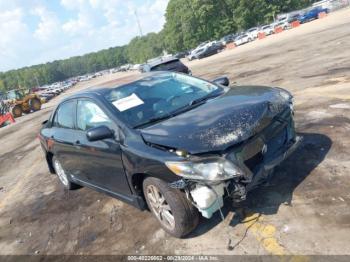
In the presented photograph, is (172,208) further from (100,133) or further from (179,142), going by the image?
(100,133)

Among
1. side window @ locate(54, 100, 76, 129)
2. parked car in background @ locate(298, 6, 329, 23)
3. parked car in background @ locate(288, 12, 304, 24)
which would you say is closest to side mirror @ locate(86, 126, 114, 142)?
side window @ locate(54, 100, 76, 129)

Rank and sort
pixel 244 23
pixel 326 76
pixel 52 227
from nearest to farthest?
pixel 52 227 < pixel 326 76 < pixel 244 23

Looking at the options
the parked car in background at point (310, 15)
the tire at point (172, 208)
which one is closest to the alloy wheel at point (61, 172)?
the tire at point (172, 208)

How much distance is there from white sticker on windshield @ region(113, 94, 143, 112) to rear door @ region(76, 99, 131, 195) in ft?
0.62

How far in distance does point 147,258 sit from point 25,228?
2739 mm

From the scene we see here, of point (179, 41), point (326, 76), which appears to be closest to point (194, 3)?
point (179, 41)

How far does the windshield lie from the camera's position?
4.79 meters

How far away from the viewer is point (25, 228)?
605 cm

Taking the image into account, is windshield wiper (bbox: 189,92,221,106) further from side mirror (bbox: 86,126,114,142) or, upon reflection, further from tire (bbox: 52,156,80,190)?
tire (bbox: 52,156,80,190)

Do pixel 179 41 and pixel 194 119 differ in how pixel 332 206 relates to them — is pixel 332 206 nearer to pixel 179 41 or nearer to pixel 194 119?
pixel 194 119

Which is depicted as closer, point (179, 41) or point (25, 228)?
point (25, 228)

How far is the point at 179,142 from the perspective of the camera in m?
3.91

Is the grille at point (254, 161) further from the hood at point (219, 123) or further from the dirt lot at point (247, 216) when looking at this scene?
the dirt lot at point (247, 216)

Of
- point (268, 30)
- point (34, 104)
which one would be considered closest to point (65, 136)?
point (34, 104)
